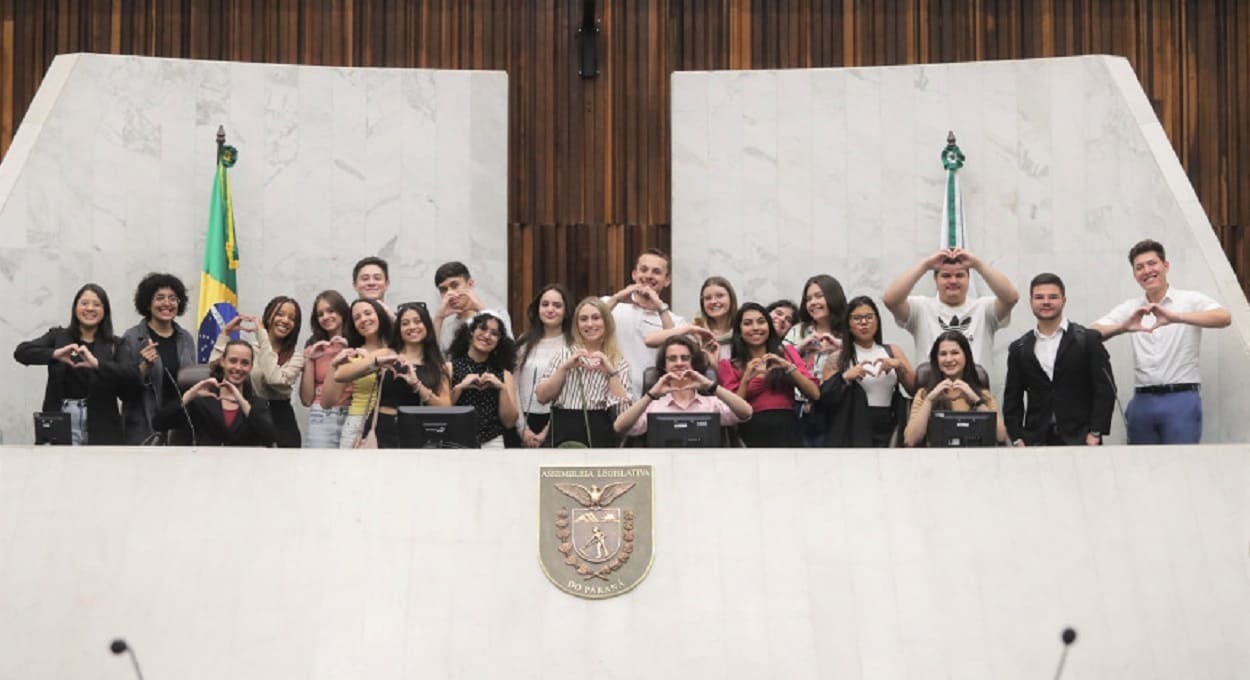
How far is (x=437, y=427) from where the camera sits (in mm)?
8109

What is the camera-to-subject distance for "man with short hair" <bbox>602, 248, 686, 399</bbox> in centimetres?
915

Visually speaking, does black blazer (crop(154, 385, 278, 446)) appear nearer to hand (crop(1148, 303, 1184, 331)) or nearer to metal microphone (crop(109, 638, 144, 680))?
metal microphone (crop(109, 638, 144, 680))

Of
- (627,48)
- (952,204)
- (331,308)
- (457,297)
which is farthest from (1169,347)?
(627,48)

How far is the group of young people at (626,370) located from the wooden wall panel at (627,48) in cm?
279

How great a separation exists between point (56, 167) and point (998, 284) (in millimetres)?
4960

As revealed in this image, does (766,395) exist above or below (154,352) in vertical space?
below

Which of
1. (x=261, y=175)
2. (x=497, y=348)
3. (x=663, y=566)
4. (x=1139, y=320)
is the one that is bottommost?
(x=663, y=566)

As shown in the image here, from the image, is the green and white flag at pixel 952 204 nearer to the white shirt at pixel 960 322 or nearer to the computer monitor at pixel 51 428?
the white shirt at pixel 960 322

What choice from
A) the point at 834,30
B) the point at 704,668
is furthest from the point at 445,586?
the point at 834,30

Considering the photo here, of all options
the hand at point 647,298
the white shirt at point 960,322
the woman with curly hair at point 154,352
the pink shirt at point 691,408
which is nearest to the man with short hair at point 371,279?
the woman with curly hair at point 154,352

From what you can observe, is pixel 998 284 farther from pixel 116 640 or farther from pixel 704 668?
pixel 116 640

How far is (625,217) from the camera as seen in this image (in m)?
11.9

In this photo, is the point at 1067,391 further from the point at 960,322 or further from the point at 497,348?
the point at 497,348

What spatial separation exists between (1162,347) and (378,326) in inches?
136
